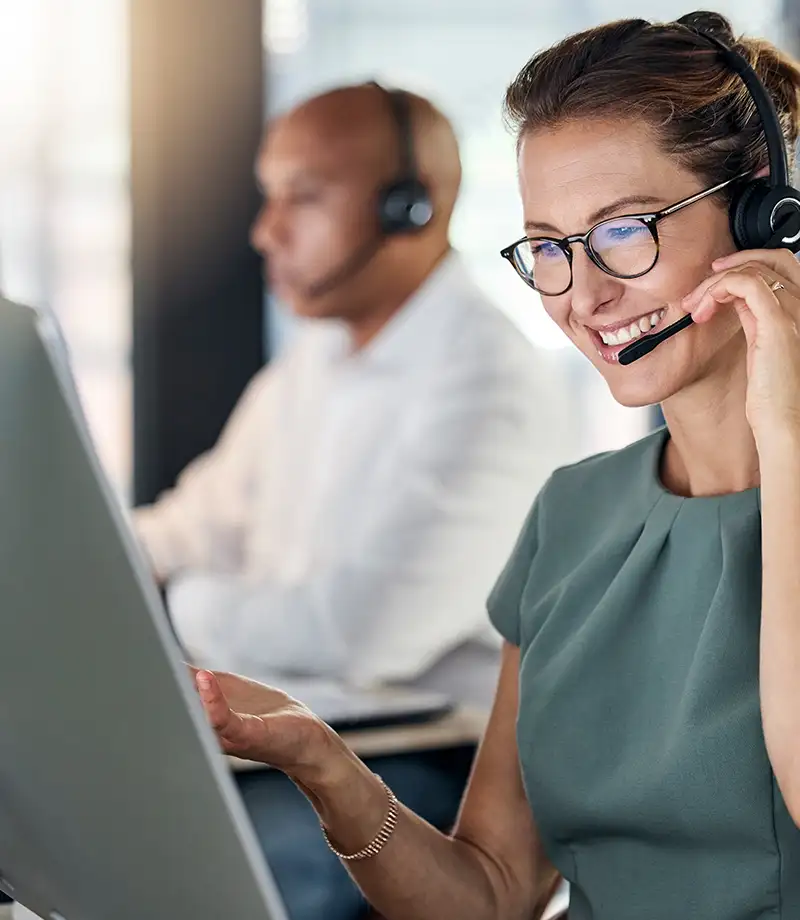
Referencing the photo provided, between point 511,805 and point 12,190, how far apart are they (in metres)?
2.44

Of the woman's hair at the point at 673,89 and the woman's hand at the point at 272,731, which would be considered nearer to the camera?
the woman's hand at the point at 272,731

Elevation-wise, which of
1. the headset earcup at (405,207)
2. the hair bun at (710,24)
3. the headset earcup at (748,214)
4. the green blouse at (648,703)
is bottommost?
the green blouse at (648,703)

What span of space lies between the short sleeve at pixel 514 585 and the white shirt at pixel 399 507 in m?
0.79

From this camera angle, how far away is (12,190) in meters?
3.19

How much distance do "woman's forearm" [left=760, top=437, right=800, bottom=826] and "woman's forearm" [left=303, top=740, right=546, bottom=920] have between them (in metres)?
0.30

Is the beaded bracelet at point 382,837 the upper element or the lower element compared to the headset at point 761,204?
lower

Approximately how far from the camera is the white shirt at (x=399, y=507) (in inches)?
79.4

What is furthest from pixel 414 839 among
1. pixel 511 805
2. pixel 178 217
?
pixel 178 217

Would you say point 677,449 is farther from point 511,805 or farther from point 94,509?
point 94,509

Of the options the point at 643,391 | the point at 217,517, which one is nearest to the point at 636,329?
the point at 643,391

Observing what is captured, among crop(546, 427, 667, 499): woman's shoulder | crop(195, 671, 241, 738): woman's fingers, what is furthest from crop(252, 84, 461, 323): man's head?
crop(195, 671, 241, 738): woman's fingers

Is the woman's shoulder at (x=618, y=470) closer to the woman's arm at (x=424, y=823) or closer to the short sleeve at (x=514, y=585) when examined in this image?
the short sleeve at (x=514, y=585)

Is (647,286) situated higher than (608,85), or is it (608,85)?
(608,85)

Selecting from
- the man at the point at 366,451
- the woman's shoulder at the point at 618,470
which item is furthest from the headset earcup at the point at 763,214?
the man at the point at 366,451
